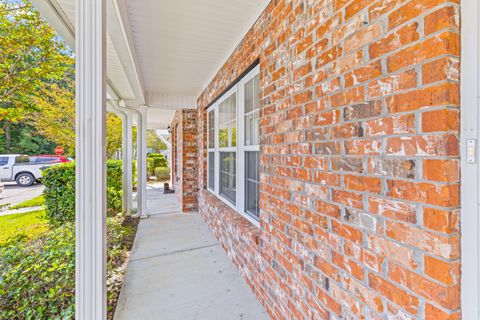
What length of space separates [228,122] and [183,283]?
7.73 ft

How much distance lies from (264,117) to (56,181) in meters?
4.47

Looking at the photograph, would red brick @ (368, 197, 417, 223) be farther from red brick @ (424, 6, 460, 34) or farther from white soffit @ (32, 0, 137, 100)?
white soffit @ (32, 0, 137, 100)

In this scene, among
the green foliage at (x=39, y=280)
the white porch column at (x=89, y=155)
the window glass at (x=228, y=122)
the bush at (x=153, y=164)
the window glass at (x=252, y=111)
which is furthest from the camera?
the bush at (x=153, y=164)

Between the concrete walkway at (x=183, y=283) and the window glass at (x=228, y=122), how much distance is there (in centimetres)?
166

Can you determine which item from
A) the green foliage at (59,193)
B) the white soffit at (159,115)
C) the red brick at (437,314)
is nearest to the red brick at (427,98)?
the red brick at (437,314)

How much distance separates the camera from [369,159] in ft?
3.89

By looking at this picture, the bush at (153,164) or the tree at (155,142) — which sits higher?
the tree at (155,142)

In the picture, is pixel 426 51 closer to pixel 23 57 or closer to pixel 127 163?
pixel 23 57

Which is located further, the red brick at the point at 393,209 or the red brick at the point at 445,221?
the red brick at the point at 393,209

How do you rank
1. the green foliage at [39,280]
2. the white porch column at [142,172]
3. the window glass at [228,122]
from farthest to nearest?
the white porch column at [142,172] → the window glass at [228,122] → the green foliage at [39,280]

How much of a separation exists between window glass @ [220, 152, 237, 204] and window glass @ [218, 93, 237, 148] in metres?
0.19

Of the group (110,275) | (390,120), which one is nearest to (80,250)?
(110,275)

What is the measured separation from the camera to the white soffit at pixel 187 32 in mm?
2428

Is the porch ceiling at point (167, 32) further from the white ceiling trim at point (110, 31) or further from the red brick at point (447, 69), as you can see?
the red brick at point (447, 69)
